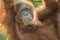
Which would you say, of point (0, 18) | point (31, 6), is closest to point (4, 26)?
point (0, 18)

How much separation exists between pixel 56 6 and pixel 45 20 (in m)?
Answer: 0.31

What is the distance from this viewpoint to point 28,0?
5504 millimetres

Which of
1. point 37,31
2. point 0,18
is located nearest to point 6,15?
point 0,18

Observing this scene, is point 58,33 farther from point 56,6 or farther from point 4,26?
point 4,26

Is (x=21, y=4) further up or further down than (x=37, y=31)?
further up

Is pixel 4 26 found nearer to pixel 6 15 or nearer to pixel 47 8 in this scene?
pixel 6 15

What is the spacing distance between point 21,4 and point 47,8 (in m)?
0.35

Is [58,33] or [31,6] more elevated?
[31,6]

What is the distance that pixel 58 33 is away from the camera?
5.17 meters

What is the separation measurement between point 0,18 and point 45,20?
591mm

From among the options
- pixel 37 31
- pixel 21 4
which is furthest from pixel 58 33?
pixel 21 4

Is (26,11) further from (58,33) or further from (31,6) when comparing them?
(58,33)

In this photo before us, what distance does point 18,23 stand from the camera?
536cm

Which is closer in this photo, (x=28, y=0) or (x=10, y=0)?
(x=10, y=0)
